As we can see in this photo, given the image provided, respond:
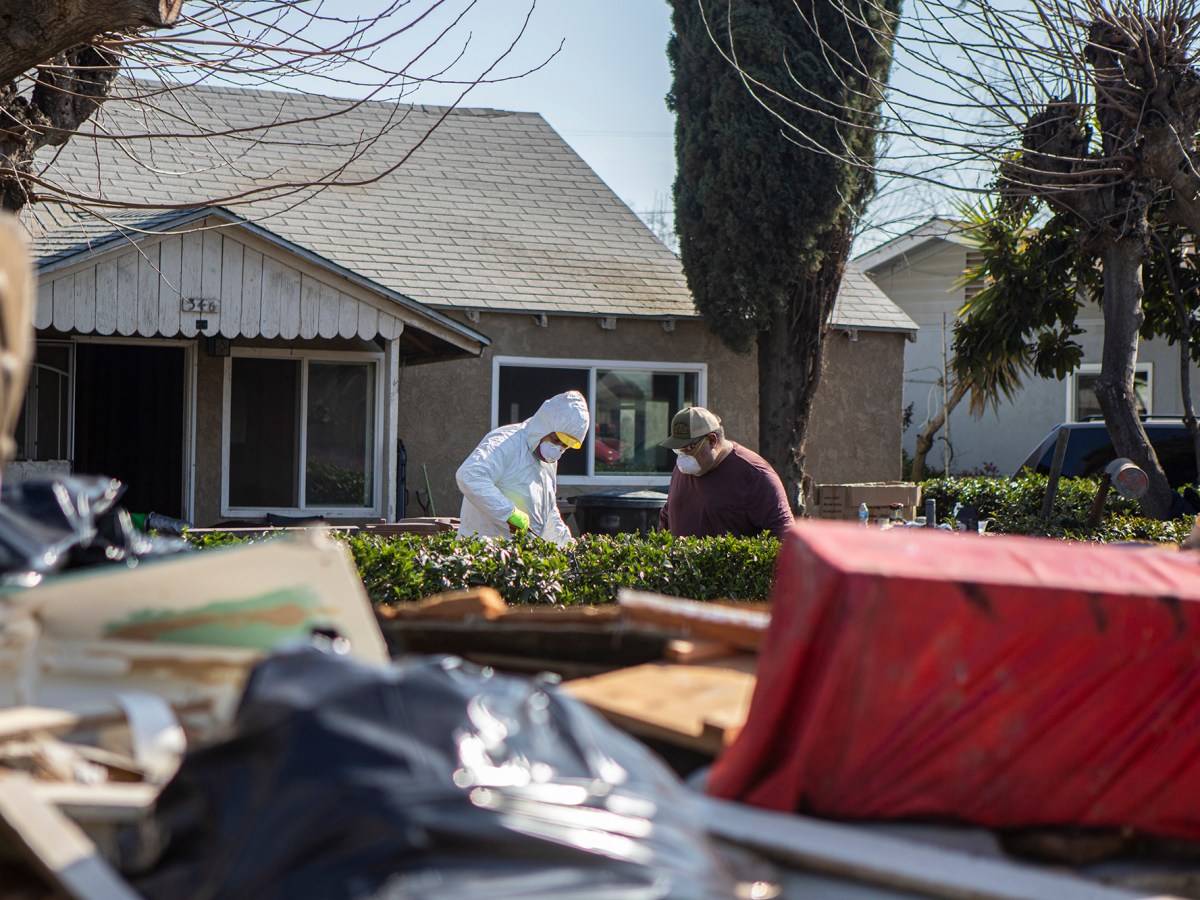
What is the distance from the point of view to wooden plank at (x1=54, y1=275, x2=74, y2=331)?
1015 centimetres

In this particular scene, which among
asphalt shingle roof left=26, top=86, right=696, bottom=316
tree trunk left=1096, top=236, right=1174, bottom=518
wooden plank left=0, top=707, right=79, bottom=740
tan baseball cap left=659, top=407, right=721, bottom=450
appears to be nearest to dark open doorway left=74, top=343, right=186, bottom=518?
asphalt shingle roof left=26, top=86, right=696, bottom=316

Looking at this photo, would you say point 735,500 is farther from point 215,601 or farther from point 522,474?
point 215,601

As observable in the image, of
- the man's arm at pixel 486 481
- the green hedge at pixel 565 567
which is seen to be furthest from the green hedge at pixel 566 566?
the man's arm at pixel 486 481

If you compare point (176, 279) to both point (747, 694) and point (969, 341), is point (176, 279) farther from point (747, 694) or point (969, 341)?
point (969, 341)

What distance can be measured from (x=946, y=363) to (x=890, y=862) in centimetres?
2032

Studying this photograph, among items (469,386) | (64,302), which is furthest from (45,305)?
(469,386)

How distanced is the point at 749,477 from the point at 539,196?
385 inches

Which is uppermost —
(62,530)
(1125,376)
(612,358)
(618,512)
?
(612,358)

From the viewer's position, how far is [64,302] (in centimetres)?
1017

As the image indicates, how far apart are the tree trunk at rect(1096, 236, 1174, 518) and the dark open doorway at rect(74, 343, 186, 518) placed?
32.0ft

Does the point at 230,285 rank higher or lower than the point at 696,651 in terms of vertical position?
higher

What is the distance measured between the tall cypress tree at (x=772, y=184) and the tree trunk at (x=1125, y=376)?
3.56 m

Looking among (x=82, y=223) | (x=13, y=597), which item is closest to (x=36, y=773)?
(x=13, y=597)

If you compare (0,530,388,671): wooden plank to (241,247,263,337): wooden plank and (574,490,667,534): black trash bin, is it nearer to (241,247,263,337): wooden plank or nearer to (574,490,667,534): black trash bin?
Answer: (241,247,263,337): wooden plank
